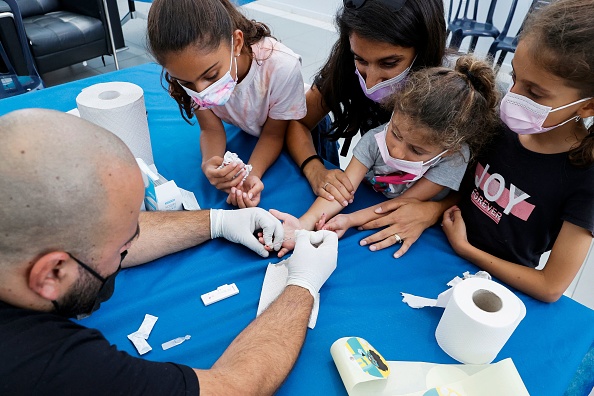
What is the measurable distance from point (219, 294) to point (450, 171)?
0.78 metres

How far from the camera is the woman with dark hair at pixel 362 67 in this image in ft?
3.88

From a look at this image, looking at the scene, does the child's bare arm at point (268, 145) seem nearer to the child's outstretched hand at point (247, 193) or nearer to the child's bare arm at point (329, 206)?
the child's outstretched hand at point (247, 193)

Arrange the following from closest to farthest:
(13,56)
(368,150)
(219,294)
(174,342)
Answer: (174,342) → (219,294) → (368,150) → (13,56)

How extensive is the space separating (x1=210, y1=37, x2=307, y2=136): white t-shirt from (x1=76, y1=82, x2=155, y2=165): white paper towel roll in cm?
32

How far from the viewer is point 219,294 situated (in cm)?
105

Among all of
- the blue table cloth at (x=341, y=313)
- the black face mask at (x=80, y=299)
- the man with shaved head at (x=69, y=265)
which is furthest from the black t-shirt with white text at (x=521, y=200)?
the black face mask at (x=80, y=299)

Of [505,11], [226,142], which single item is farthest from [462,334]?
[505,11]

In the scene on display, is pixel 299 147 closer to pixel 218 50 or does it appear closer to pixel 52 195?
pixel 218 50

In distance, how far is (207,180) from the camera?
1471mm

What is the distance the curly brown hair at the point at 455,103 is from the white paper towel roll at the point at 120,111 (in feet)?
2.67

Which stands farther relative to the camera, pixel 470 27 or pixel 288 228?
pixel 470 27

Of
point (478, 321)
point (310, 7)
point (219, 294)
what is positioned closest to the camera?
point (478, 321)

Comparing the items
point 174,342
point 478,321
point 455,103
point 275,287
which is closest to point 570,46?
point 455,103

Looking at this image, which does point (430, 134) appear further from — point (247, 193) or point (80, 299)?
point (80, 299)
